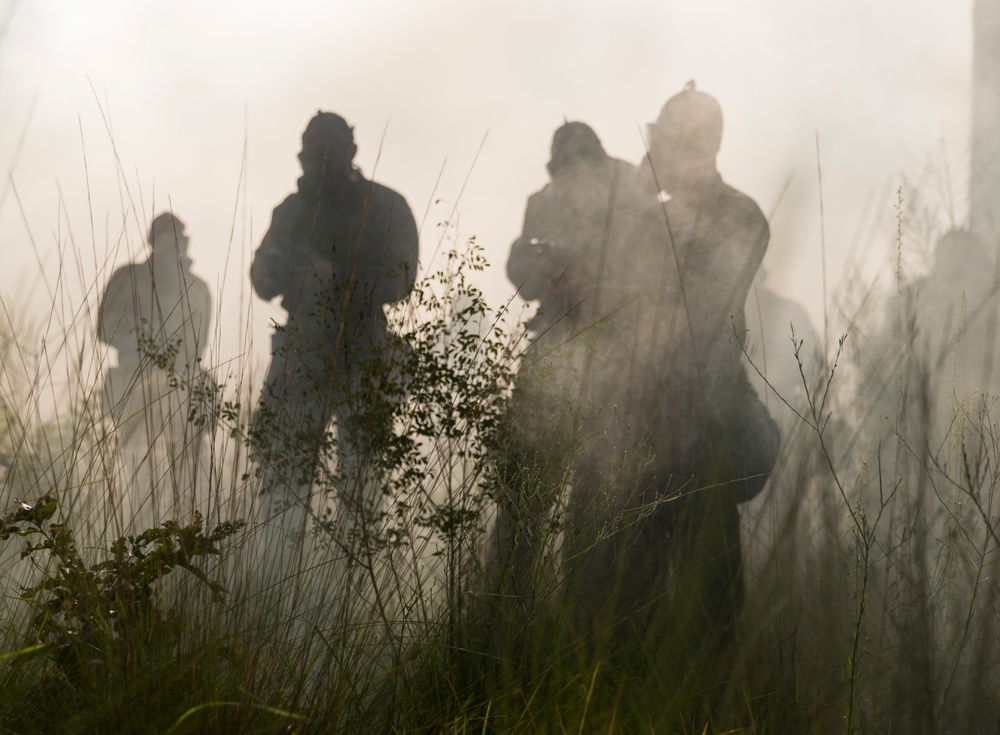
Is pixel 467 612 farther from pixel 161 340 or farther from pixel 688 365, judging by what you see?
A: pixel 688 365

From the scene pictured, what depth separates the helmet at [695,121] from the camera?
2664 mm

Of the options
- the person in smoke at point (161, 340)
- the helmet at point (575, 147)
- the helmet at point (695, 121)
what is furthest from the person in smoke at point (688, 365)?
the person in smoke at point (161, 340)

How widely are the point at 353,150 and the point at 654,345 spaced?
1412 mm

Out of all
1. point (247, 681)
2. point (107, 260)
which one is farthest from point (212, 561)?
point (107, 260)

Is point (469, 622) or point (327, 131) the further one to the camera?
point (327, 131)

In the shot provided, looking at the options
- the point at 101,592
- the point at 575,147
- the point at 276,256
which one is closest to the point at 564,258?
the point at 575,147

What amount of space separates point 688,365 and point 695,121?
775 mm

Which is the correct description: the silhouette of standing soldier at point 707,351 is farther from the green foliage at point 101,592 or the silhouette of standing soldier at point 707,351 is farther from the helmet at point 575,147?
the green foliage at point 101,592

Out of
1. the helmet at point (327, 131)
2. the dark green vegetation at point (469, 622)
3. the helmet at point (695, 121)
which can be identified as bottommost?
the dark green vegetation at point (469, 622)

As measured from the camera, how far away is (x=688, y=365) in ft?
8.52

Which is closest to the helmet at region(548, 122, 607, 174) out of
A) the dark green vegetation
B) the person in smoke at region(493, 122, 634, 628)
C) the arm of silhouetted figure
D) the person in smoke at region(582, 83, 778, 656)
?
the person in smoke at region(493, 122, 634, 628)

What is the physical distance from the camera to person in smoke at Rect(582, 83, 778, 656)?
2354 millimetres

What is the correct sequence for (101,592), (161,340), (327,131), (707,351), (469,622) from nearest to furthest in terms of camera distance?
(101,592)
(469,622)
(161,340)
(707,351)
(327,131)

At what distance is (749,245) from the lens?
2.59m
